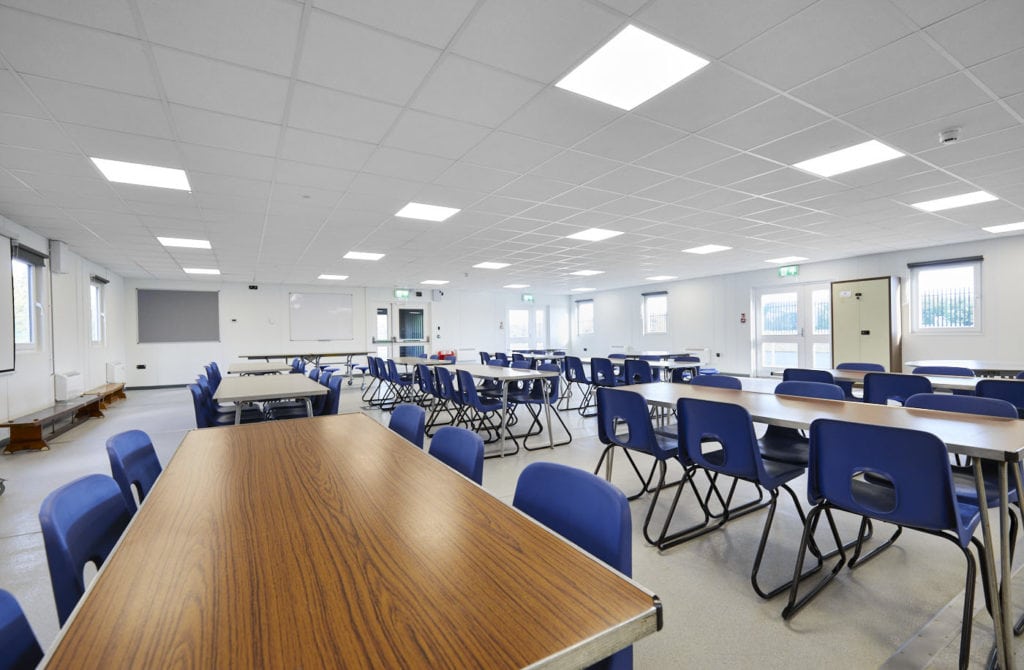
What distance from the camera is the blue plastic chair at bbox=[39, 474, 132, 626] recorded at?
1002 mm

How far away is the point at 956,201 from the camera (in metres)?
5.04

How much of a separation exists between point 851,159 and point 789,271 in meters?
6.59

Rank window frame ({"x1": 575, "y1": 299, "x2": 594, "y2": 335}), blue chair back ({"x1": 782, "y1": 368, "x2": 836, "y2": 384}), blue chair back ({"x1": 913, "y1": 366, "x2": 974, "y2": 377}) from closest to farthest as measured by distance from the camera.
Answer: blue chair back ({"x1": 782, "y1": 368, "x2": 836, "y2": 384})
blue chair back ({"x1": 913, "y1": 366, "x2": 974, "y2": 377})
window frame ({"x1": 575, "y1": 299, "x2": 594, "y2": 335})

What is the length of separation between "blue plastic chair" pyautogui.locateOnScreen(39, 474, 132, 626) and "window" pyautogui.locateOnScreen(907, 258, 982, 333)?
10.9m

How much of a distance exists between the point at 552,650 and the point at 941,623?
2.18 m

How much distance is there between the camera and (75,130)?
3.02 meters

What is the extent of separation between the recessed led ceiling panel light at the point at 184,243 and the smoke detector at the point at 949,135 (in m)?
8.40

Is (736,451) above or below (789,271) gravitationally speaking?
below

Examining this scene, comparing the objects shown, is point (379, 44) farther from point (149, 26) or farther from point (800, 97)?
point (800, 97)

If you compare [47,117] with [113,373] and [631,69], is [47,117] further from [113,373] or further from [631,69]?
[113,373]

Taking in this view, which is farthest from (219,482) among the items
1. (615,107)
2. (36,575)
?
(615,107)

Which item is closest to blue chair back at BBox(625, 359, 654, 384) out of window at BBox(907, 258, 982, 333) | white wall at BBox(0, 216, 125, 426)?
window at BBox(907, 258, 982, 333)

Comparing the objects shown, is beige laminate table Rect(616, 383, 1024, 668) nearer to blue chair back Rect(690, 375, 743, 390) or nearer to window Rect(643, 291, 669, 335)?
blue chair back Rect(690, 375, 743, 390)

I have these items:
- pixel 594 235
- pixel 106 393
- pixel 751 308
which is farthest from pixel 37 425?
pixel 751 308
